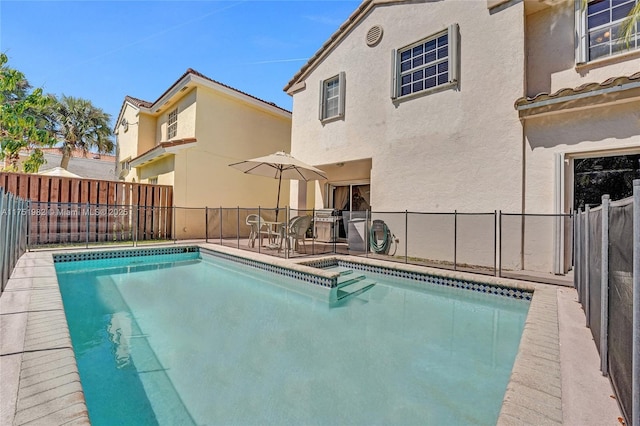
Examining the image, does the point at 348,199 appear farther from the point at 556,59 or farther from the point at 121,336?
the point at 121,336

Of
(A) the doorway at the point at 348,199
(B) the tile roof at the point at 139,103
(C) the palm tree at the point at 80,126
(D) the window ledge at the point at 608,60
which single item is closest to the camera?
(D) the window ledge at the point at 608,60

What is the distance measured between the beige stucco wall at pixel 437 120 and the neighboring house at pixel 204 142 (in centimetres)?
501

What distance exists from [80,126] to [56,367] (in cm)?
2182

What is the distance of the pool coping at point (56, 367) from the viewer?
178 centimetres

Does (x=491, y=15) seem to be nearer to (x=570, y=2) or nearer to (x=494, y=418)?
(x=570, y=2)

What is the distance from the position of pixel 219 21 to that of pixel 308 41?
3.79 m

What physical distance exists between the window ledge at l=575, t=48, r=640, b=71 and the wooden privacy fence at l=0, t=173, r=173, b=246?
39.9 feet

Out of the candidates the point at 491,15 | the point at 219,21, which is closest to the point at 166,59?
the point at 219,21

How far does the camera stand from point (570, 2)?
6582 millimetres

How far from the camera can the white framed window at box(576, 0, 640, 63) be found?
6070 mm

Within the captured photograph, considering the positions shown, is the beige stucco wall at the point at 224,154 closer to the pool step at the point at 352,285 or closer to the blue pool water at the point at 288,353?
the blue pool water at the point at 288,353

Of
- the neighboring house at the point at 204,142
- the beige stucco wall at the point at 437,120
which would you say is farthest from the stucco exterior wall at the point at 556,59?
the neighboring house at the point at 204,142

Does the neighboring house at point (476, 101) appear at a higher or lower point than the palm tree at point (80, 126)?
lower

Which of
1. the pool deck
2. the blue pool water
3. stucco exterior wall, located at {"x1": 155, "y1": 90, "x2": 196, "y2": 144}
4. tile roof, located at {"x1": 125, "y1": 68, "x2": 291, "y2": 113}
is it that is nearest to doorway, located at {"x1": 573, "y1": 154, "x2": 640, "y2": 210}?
the blue pool water
